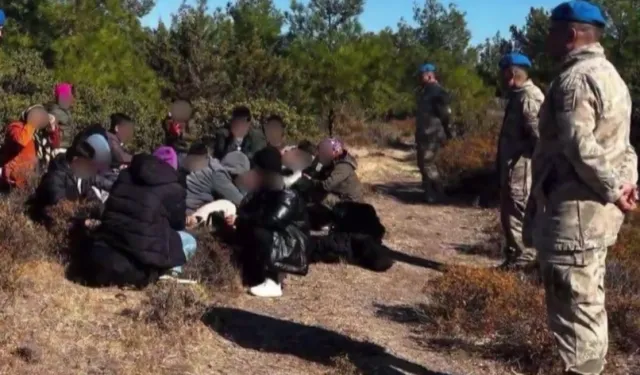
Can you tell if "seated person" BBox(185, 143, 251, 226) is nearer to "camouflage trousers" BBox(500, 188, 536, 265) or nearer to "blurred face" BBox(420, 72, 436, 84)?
"camouflage trousers" BBox(500, 188, 536, 265)

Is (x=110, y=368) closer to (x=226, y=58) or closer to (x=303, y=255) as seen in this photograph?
(x=303, y=255)

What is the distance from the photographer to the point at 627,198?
4.40m

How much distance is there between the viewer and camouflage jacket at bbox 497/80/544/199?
7.53 metres

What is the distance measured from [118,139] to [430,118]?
4.27m

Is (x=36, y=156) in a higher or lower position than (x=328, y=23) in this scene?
lower

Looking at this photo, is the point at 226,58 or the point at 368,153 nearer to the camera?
the point at 368,153

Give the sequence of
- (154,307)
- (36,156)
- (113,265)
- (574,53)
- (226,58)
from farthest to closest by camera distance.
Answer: (226,58) → (36,156) → (113,265) → (154,307) → (574,53)

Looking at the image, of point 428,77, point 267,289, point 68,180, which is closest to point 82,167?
point 68,180

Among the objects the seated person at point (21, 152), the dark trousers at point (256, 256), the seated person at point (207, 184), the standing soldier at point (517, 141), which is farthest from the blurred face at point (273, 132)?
the standing soldier at point (517, 141)

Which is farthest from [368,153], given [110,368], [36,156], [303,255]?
[110,368]

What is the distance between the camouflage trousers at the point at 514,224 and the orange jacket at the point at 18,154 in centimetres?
413

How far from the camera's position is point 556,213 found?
4.48 m

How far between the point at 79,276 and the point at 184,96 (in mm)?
13015

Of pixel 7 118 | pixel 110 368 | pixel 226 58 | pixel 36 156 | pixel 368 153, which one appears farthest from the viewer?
pixel 226 58
